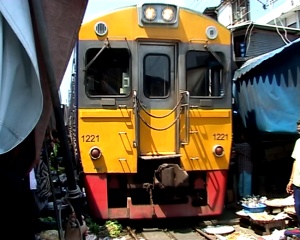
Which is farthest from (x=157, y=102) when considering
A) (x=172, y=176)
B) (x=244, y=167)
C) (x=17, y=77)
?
(x=17, y=77)

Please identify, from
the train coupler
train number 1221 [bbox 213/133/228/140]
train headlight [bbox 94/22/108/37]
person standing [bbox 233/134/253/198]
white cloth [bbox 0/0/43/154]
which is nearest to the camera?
white cloth [bbox 0/0/43/154]

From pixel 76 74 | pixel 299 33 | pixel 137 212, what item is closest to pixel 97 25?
pixel 76 74

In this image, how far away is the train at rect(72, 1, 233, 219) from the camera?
6.48 metres

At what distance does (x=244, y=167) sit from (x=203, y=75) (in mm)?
2202

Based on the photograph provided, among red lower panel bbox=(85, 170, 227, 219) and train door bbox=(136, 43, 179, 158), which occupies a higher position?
train door bbox=(136, 43, 179, 158)

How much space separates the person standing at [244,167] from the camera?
8102 mm

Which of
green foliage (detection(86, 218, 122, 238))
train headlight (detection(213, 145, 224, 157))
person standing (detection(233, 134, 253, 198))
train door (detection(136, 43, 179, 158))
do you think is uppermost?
train door (detection(136, 43, 179, 158))

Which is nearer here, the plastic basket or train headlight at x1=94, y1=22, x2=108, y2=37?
train headlight at x1=94, y1=22, x2=108, y2=37

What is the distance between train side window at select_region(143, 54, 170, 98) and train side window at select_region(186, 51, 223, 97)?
0.32m

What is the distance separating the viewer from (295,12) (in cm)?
1535

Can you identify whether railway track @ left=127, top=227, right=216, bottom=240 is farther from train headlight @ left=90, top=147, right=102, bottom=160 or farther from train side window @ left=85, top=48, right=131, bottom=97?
train side window @ left=85, top=48, right=131, bottom=97

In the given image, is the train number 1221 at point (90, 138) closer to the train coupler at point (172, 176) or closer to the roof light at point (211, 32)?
the train coupler at point (172, 176)

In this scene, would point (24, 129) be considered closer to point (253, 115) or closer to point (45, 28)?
point (45, 28)

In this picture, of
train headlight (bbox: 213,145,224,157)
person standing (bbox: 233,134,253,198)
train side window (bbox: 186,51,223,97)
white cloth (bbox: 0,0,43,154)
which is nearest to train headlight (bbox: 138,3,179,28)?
train side window (bbox: 186,51,223,97)
